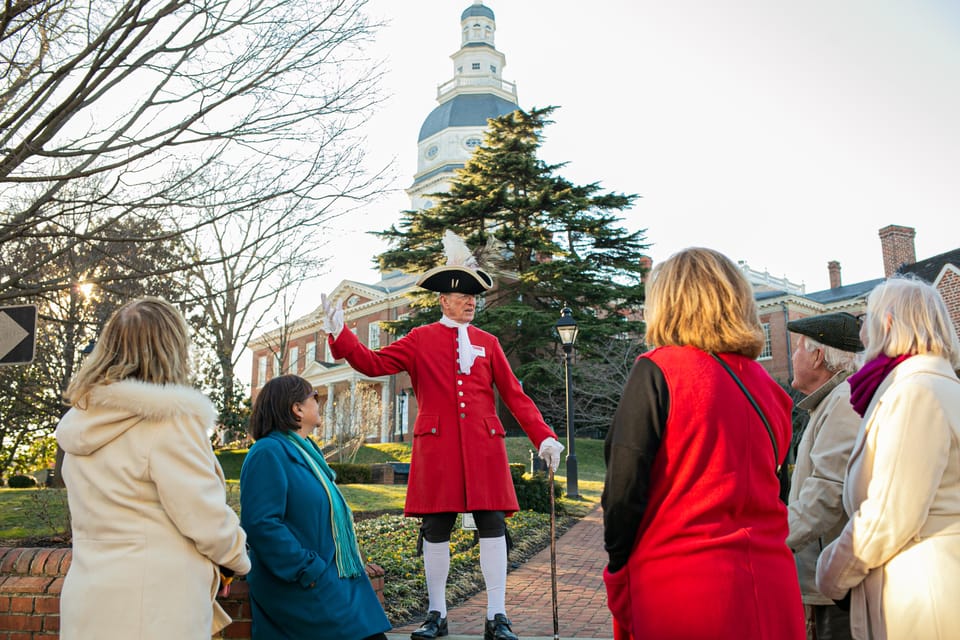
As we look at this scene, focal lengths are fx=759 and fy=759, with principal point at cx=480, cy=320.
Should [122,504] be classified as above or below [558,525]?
above

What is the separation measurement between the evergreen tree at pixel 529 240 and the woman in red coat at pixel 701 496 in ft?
81.6

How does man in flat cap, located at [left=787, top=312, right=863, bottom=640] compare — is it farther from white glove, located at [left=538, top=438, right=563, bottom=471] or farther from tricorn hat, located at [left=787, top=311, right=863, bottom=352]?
white glove, located at [left=538, top=438, right=563, bottom=471]

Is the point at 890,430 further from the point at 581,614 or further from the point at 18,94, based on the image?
the point at 18,94

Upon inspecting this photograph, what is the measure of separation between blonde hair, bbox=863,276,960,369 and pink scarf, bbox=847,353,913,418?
30 millimetres

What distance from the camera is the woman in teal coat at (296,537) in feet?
11.1

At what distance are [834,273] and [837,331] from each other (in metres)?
47.3

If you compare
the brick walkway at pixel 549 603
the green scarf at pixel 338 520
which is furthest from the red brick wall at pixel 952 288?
the green scarf at pixel 338 520

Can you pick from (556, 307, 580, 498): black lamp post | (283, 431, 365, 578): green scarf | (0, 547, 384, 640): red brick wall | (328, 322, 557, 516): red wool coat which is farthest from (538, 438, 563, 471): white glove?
(556, 307, 580, 498): black lamp post

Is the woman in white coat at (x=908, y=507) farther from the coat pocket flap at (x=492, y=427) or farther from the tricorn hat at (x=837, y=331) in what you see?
the coat pocket flap at (x=492, y=427)

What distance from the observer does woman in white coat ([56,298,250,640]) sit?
8.73 feet

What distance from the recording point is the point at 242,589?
4031mm

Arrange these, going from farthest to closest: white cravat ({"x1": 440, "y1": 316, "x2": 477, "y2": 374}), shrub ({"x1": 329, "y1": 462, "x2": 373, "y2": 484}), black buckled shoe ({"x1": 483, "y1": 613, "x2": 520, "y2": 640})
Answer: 1. shrub ({"x1": 329, "y1": 462, "x2": 373, "y2": 484})
2. white cravat ({"x1": 440, "y1": 316, "x2": 477, "y2": 374})
3. black buckled shoe ({"x1": 483, "y1": 613, "x2": 520, "y2": 640})

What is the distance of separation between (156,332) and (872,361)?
277 centimetres

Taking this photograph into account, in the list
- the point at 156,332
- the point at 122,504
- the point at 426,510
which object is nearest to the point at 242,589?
the point at 426,510
